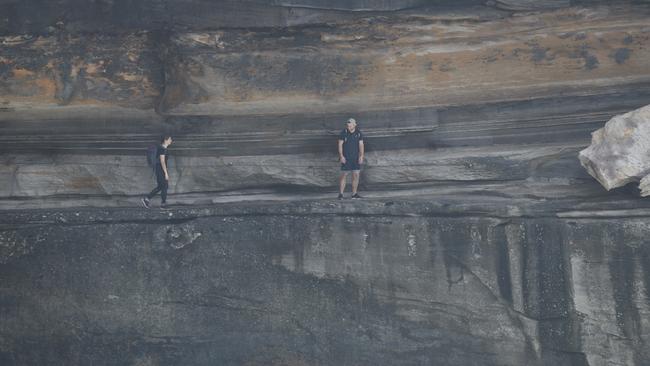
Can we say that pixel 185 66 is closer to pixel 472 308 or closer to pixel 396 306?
pixel 396 306

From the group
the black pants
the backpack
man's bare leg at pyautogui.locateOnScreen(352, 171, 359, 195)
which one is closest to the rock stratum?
the black pants

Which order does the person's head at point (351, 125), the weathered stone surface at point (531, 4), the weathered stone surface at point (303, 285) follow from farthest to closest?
the person's head at point (351, 125) < the weathered stone surface at point (531, 4) < the weathered stone surface at point (303, 285)

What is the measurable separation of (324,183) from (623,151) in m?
3.90

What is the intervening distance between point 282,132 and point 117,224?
2500mm

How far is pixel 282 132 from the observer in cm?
999

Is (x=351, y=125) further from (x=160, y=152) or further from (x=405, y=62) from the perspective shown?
(x=160, y=152)

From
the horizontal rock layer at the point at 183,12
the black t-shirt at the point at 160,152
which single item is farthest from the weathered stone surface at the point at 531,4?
the black t-shirt at the point at 160,152

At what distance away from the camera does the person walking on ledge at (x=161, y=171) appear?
9.38 m

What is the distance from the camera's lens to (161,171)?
31.1ft

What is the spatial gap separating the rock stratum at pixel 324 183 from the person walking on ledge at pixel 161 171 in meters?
0.36

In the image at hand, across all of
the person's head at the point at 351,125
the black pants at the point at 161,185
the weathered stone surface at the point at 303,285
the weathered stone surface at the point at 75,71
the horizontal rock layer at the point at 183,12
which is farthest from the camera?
the weathered stone surface at the point at 75,71

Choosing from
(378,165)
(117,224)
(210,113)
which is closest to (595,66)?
(378,165)

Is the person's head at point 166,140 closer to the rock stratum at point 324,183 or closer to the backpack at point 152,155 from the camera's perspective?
the backpack at point 152,155

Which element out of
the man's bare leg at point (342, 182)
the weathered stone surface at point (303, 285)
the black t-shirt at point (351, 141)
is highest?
the black t-shirt at point (351, 141)
